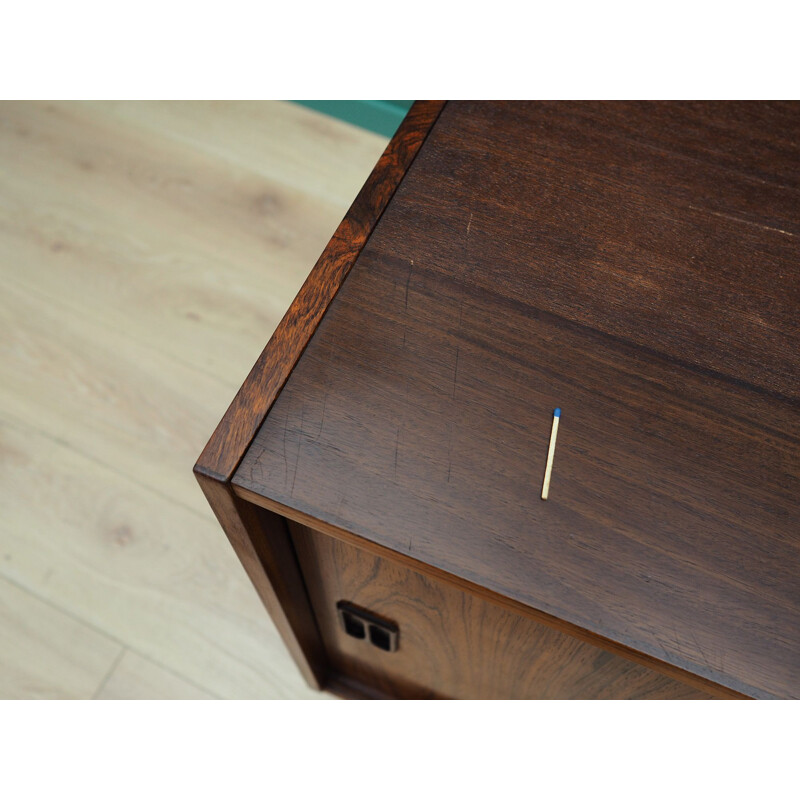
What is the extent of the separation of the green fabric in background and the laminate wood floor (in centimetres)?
2

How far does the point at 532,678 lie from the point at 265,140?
3.28 feet

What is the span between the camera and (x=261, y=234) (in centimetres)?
117

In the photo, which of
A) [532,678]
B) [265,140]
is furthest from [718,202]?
[265,140]

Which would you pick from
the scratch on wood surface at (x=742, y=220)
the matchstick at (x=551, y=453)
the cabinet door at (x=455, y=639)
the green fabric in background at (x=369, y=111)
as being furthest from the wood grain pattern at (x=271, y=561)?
the green fabric in background at (x=369, y=111)

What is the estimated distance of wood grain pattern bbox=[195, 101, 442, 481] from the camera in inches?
18.4

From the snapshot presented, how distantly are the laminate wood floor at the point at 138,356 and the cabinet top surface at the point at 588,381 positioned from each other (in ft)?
1.75

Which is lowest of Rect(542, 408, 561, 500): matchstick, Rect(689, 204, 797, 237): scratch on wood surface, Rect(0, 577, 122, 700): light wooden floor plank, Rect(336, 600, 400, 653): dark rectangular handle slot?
Rect(0, 577, 122, 700): light wooden floor plank

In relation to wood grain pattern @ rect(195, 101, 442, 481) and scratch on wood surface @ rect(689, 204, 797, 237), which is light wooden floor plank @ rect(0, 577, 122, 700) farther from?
scratch on wood surface @ rect(689, 204, 797, 237)

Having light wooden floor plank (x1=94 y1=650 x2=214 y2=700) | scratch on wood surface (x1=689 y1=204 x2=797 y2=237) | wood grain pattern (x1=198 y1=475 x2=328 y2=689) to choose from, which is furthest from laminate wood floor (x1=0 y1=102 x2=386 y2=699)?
scratch on wood surface (x1=689 y1=204 x2=797 y2=237)

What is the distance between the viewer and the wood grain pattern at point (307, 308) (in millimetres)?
469

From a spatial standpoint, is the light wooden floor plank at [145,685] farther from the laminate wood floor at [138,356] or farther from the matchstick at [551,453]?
the matchstick at [551,453]

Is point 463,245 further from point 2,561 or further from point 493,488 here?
point 2,561

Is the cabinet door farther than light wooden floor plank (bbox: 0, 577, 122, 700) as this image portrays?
No

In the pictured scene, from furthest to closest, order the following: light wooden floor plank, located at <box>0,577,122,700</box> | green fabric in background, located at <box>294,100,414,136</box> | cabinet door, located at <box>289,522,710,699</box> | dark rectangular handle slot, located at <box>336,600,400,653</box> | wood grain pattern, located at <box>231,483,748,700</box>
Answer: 1. green fabric in background, located at <box>294,100,414,136</box>
2. light wooden floor plank, located at <box>0,577,122,700</box>
3. dark rectangular handle slot, located at <box>336,600,400,653</box>
4. cabinet door, located at <box>289,522,710,699</box>
5. wood grain pattern, located at <box>231,483,748,700</box>
